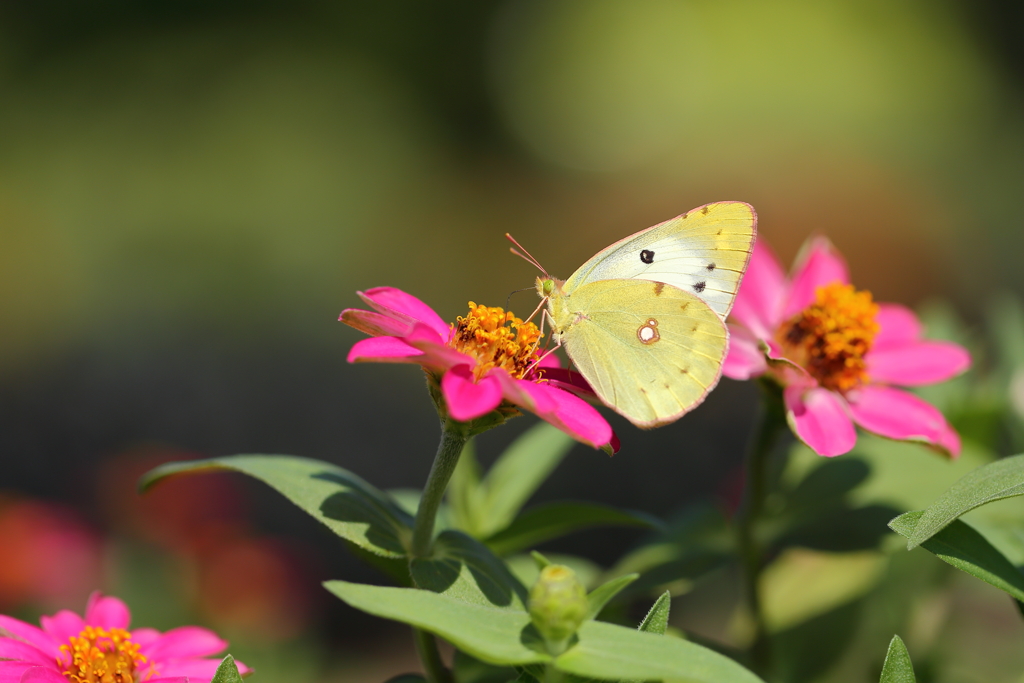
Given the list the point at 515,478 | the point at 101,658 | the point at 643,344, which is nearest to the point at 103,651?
the point at 101,658

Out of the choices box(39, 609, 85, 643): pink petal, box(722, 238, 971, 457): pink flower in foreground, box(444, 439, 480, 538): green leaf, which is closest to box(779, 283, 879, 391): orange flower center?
box(722, 238, 971, 457): pink flower in foreground

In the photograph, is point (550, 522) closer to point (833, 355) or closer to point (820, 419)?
point (820, 419)

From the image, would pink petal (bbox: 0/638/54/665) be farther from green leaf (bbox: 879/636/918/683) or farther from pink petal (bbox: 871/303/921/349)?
pink petal (bbox: 871/303/921/349)

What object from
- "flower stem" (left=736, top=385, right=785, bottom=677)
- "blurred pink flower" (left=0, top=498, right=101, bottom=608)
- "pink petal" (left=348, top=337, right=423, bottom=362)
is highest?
"pink petal" (left=348, top=337, right=423, bottom=362)

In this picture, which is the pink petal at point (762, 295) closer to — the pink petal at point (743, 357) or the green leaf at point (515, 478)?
the pink petal at point (743, 357)

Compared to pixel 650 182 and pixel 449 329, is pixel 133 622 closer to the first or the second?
pixel 449 329

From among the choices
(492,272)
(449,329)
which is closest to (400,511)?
(449,329)
